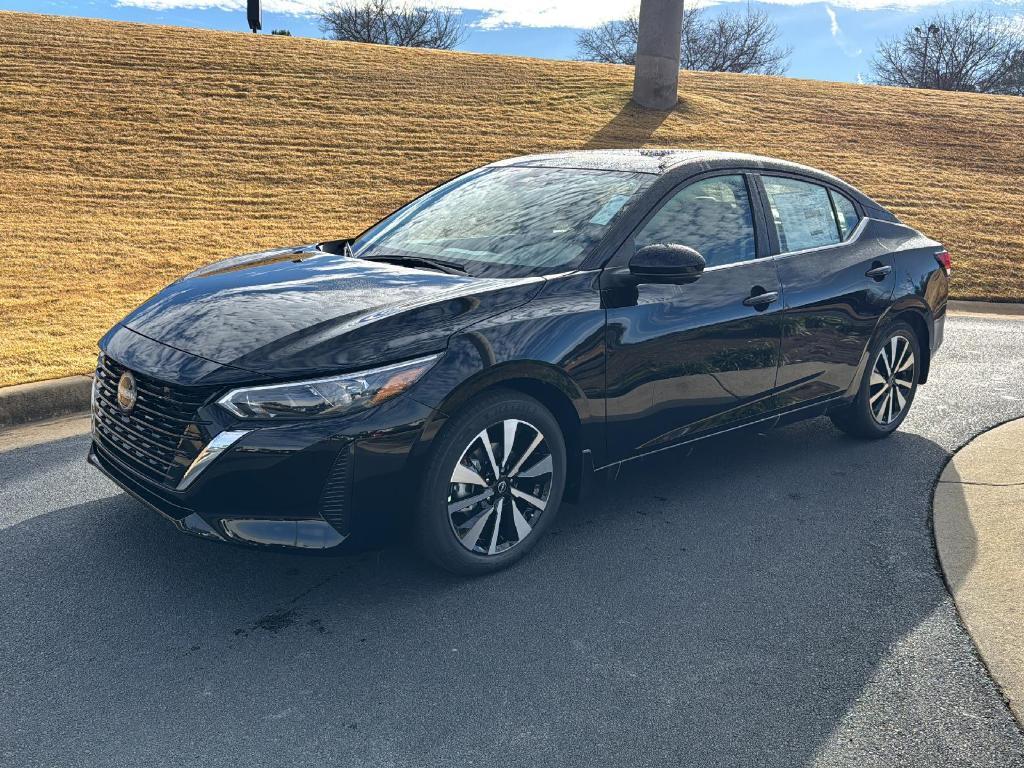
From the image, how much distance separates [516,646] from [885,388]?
349 centimetres

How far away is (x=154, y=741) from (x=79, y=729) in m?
0.25

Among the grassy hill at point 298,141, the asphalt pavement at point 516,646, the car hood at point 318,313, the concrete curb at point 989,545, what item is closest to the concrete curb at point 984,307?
the grassy hill at point 298,141

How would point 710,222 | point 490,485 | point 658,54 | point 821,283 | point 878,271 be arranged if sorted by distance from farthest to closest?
point 658,54
point 878,271
point 821,283
point 710,222
point 490,485

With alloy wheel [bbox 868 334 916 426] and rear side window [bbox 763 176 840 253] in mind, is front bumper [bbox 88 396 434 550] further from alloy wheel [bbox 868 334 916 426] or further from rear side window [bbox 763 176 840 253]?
alloy wheel [bbox 868 334 916 426]

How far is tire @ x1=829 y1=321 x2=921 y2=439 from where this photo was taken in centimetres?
592

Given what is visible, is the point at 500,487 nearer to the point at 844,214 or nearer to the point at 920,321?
the point at 844,214

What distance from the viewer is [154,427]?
3.71 meters

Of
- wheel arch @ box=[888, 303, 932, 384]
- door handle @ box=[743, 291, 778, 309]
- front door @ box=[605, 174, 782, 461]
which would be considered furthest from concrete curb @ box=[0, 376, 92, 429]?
wheel arch @ box=[888, 303, 932, 384]

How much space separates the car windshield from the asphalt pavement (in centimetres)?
116

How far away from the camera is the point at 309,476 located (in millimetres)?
3521

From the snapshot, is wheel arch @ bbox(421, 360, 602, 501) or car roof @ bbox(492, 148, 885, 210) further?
car roof @ bbox(492, 148, 885, 210)

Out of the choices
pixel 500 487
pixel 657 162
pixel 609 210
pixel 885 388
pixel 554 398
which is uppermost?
pixel 657 162

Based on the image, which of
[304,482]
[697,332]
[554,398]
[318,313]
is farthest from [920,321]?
[304,482]

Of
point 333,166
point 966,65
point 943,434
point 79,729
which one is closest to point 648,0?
point 333,166
